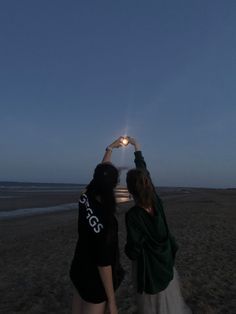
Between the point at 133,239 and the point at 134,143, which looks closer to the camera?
the point at 133,239

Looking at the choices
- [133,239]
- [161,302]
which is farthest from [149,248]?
[161,302]

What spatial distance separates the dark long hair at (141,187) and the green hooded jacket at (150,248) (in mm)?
67

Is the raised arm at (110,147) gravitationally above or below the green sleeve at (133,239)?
above

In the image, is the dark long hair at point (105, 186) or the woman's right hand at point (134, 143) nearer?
the dark long hair at point (105, 186)

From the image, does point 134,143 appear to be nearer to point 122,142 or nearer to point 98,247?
point 122,142

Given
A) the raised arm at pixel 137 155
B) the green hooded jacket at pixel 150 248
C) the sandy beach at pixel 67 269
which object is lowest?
the sandy beach at pixel 67 269

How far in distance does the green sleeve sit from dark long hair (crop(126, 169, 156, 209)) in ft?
0.53

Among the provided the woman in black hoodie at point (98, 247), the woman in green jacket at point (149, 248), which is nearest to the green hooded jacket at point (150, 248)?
the woman in green jacket at point (149, 248)

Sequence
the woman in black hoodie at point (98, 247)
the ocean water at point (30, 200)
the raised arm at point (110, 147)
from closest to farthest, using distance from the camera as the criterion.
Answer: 1. the woman in black hoodie at point (98, 247)
2. the raised arm at point (110, 147)
3. the ocean water at point (30, 200)

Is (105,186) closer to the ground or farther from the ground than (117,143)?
closer to the ground

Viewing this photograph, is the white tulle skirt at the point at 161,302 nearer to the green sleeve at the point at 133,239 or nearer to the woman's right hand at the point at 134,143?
the green sleeve at the point at 133,239

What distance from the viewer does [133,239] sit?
3.31m

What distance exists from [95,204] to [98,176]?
0.70 feet

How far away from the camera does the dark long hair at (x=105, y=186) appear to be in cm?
308
